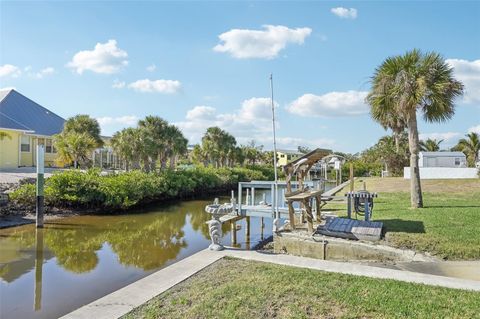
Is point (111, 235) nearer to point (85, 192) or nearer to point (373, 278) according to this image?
point (85, 192)

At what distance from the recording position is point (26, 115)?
34719 mm

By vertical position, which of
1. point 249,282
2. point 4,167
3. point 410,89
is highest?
point 410,89

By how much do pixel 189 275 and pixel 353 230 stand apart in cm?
415

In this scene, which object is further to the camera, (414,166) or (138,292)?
(414,166)

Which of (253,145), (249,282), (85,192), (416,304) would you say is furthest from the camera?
(253,145)

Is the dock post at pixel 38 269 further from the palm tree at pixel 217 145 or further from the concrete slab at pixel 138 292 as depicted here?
the palm tree at pixel 217 145

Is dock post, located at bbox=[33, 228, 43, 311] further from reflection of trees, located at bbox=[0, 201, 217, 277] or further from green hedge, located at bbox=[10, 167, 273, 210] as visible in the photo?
green hedge, located at bbox=[10, 167, 273, 210]

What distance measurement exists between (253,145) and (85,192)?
53402mm

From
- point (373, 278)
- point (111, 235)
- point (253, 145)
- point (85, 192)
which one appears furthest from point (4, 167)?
point (253, 145)

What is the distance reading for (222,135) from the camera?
43781mm

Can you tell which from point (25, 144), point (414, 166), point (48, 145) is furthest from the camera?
point (48, 145)

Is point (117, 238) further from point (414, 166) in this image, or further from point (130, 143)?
point (130, 143)

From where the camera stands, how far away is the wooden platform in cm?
828

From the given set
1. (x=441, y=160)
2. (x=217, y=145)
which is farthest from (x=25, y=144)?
(x=441, y=160)
